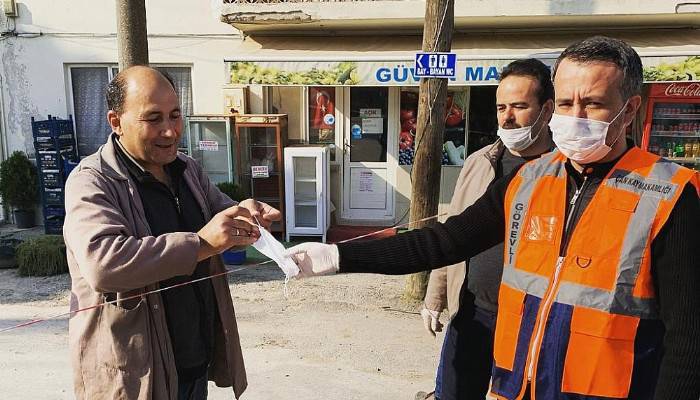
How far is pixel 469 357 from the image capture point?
250cm

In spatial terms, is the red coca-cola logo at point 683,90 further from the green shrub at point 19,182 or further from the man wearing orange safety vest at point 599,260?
the green shrub at point 19,182

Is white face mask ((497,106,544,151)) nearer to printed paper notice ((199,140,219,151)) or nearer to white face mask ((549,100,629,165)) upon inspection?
white face mask ((549,100,629,165))

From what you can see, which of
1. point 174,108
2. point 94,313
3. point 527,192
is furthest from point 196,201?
point 527,192

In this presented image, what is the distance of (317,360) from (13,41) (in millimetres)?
8159

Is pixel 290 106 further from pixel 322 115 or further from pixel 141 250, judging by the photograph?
pixel 141 250

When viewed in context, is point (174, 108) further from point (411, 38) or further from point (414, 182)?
point (411, 38)

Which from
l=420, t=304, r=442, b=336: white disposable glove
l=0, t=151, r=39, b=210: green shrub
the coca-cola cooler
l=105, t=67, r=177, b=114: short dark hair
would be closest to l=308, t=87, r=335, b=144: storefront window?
l=0, t=151, r=39, b=210: green shrub

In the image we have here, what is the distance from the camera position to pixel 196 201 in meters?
2.23

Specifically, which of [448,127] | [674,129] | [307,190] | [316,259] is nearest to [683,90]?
[674,129]

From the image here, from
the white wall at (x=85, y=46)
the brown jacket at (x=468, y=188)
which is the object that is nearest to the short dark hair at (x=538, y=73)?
the brown jacket at (x=468, y=188)

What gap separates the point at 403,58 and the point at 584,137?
585cm

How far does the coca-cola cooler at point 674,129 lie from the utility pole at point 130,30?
732 centimetres

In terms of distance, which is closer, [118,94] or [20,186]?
[118,94]

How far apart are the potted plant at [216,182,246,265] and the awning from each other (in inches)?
60.3
